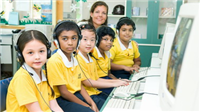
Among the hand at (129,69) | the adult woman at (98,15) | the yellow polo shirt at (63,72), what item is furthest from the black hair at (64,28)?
the adult woman at (98,15)

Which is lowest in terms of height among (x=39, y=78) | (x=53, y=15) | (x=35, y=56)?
(x=39, y=78)

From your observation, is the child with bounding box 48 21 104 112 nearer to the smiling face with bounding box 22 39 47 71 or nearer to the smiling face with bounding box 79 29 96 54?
the smiling face with bounding box 79 29 96 54

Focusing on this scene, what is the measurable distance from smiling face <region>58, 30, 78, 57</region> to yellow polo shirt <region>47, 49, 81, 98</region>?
0.04 m

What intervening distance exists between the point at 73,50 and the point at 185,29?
1.07 metres

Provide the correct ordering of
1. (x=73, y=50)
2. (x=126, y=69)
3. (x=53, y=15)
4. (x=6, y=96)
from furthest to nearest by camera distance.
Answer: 1. (x=53, y=15)
2. (x=126, y=69)
3. (x=73, y=50)
4. (x=6, y=96)

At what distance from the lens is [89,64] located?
1.93 meters

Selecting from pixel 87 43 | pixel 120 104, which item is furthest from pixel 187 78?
pixel 87 43

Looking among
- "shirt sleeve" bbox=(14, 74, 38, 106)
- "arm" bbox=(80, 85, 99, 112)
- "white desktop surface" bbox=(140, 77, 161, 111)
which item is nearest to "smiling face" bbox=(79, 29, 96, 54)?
"arm" bbox=(80, 85, 99, 112)

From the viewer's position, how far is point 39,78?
134 cm

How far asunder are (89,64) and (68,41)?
34 cm

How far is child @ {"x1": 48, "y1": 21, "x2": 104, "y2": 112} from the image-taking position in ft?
5.16

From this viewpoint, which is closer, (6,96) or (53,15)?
(6,96)

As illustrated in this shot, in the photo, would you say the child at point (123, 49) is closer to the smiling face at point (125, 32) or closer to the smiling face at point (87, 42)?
the smiling face at point (125, 32)

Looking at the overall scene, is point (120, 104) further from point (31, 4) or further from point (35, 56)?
point (31, 4)
